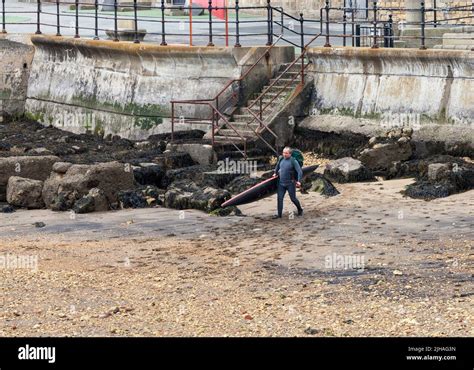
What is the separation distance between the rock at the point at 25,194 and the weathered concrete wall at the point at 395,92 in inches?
246

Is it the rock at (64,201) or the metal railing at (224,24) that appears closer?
the rock at (64,201)

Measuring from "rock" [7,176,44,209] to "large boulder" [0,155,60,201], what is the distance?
0.61 meters

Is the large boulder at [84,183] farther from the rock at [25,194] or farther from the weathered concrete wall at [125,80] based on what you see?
the weathered concrete wall at [125,80]

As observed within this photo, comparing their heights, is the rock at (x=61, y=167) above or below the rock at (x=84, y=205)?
above

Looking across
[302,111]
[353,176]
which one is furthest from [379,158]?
[302,111]

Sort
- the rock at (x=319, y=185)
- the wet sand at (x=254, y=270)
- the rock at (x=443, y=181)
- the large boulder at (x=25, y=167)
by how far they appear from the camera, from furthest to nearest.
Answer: the large boulder at (x=25, y=167) < the rock at (x=319, y=185) < the rock at (x=443, y=181) < the wet sand at (x=254, y=270)

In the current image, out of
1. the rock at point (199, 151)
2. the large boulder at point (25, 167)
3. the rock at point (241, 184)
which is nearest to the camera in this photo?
the rock at point (241, 184)

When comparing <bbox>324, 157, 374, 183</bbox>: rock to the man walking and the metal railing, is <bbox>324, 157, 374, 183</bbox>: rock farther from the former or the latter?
the metal railing

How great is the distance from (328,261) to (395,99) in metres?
8.61

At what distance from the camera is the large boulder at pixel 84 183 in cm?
2622

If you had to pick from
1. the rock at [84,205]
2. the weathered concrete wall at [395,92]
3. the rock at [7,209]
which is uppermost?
the weathered concrete wall at [395,92]

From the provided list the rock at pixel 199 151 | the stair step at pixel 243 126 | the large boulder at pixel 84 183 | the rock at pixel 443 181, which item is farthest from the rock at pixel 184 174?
the rock at pixel 443 181

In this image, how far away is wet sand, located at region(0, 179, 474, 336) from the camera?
57.3ft
